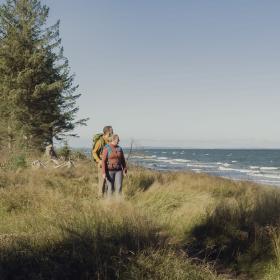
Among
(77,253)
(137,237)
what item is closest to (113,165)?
(137,237)

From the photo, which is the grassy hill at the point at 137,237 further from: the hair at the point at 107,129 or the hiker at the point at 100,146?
the hair at the point at 107,129

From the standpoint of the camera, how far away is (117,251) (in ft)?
17.1

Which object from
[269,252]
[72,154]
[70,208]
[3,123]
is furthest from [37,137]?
[269,252]

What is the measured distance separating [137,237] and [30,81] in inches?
869

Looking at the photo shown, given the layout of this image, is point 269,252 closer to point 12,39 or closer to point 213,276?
point 213,276

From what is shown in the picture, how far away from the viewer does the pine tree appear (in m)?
25.7

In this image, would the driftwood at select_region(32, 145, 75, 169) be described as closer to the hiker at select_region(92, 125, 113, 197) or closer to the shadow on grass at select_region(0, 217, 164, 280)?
the hiker at select_region(92, 125, 113, 197)

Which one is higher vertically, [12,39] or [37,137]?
[12,39]

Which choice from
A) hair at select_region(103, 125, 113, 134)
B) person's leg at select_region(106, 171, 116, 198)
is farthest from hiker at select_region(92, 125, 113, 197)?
person's leg at select_region(106, 171, 116, 198)

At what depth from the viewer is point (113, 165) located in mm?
9492

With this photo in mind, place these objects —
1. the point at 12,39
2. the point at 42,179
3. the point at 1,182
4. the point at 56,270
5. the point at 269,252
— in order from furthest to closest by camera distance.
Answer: the point at 12,39, the point at 42,179, the point at 1,182, the point at 269,252, the point at 56,270

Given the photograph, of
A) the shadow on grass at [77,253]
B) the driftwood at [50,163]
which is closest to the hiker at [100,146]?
the shadow on grass at [77,253]

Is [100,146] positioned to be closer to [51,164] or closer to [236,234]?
[236,234]

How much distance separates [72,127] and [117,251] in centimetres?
2431
